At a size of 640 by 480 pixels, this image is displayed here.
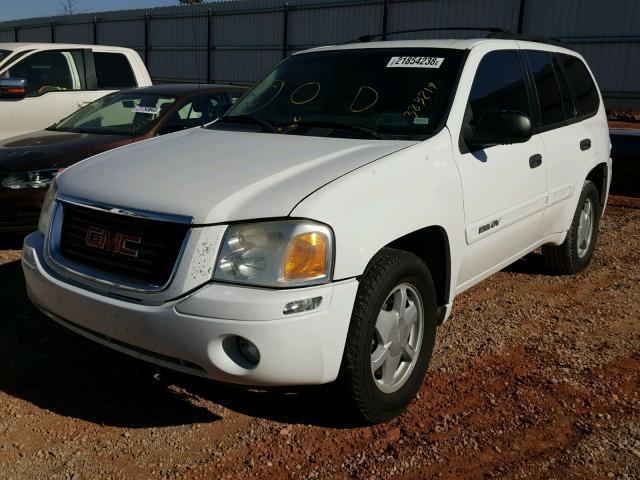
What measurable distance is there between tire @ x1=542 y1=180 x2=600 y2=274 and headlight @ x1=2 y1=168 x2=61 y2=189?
13.6ft

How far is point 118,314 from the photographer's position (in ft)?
8.82

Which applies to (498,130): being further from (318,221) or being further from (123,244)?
(123,244)

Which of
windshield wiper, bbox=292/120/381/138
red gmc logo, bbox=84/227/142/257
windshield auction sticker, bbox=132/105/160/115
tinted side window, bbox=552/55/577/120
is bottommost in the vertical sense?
red gmc logo, bbox=84/227/142/257

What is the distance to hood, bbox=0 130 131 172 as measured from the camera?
5.58m

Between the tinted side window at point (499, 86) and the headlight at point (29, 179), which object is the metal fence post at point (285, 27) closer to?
the headlight at point (29, 179)

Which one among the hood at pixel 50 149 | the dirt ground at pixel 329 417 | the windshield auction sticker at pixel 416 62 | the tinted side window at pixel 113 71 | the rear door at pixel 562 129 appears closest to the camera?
the dirt ground at pixel 329 417

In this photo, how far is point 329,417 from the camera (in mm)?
3088

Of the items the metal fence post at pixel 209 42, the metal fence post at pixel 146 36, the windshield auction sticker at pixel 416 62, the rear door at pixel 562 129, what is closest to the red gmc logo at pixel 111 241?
the windshield auction sticker at pixel 416 62

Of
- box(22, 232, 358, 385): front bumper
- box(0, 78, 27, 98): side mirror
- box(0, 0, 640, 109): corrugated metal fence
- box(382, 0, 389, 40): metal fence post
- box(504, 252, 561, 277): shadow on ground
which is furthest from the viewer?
box(382, 0, 389, 40): metal fence post

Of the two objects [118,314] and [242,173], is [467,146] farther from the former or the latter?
[118,314]

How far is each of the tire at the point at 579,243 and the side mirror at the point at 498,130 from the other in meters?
1.73

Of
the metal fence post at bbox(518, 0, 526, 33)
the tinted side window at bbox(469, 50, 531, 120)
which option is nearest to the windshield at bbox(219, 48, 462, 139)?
the tinted side window at bbox(469, 50, 531, 120)

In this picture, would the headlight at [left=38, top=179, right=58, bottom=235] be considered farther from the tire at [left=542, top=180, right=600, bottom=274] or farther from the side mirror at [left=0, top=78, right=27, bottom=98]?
the side mirror at [left=0, top=78, right=27, bottom=98]

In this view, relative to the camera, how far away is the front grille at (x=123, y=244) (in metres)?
2.65
